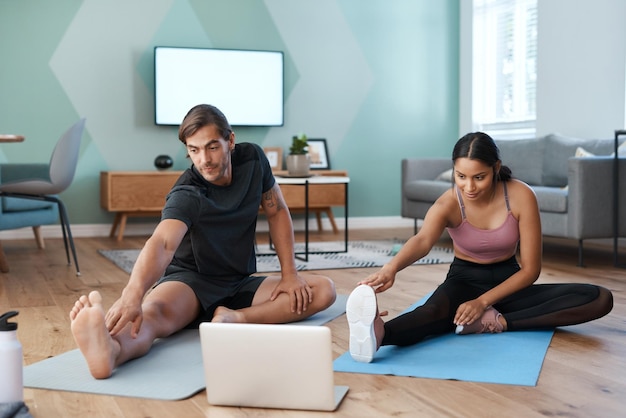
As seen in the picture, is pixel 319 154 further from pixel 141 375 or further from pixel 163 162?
pixel 141 375

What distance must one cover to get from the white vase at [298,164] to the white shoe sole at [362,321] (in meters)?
2.71

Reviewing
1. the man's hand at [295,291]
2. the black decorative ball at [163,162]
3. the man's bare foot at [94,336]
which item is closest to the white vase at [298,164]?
the black decorative ball at [163,162]

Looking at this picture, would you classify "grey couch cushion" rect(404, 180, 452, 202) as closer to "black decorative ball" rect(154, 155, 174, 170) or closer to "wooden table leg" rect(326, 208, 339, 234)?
"wooden table leg" rect(326, 208, 339, 234)

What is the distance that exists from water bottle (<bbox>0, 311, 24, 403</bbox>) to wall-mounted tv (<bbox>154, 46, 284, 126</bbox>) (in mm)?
4665

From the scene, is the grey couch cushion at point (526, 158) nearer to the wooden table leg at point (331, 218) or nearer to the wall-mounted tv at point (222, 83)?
the wooden table leg at point (331, 218)

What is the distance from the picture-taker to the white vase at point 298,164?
4824 mm

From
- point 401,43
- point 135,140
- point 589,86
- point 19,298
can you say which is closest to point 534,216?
point 19,298

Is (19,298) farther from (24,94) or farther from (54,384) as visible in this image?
(24,94)

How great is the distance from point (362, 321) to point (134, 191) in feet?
13.4

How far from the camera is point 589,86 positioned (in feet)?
18.3

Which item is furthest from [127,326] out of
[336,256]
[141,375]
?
[336,256]

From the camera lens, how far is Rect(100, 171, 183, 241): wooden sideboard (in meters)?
5.86

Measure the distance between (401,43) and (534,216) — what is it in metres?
4.87

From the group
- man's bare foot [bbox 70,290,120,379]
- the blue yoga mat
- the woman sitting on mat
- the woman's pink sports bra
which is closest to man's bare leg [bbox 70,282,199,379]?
man's bare foot [bbox 70,290,120,379]
